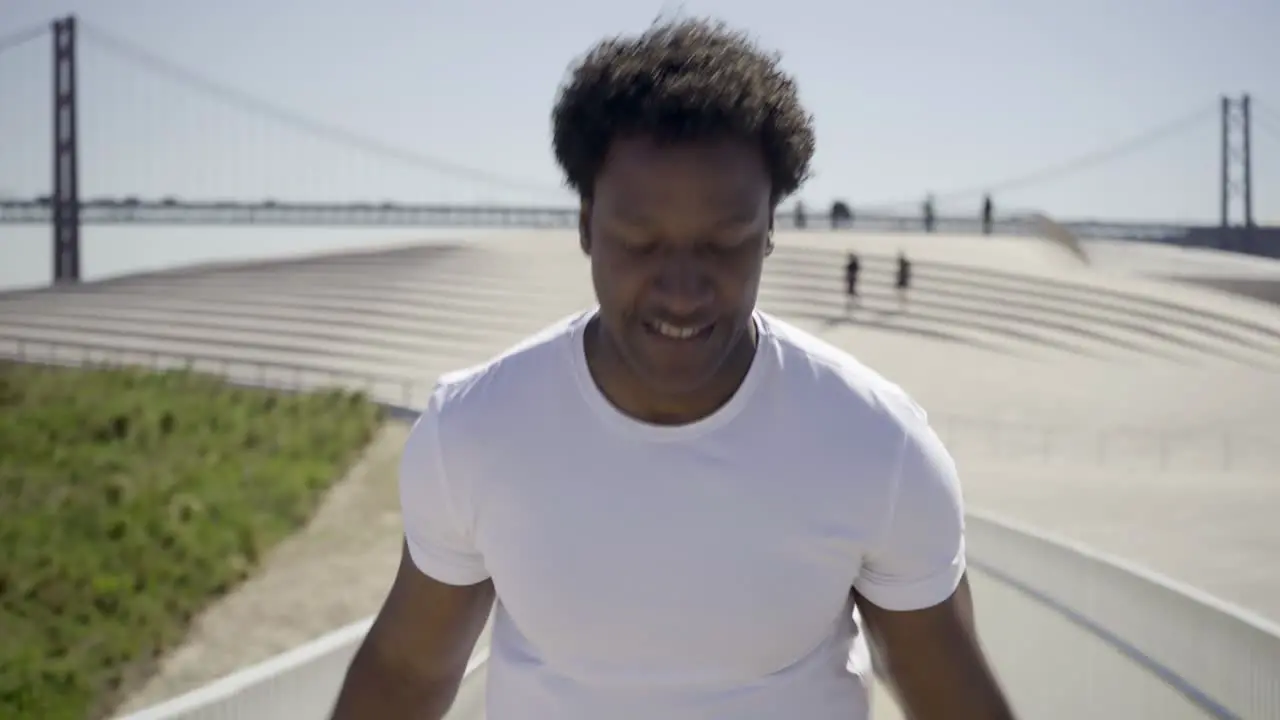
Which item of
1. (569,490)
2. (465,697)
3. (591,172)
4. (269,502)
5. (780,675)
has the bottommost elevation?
(269,502)

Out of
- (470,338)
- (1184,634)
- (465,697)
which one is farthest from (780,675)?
(470,338)

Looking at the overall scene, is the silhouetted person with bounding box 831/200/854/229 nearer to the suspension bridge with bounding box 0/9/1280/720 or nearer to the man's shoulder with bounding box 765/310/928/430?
the suspension bridge with bounding box 0/9/1280/720

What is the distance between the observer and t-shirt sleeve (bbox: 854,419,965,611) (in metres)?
1.67

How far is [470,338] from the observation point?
91.0 feet

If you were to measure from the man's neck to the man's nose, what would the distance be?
106 mm

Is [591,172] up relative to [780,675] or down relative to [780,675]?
up

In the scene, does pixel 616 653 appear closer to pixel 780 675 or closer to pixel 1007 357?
pixel 780 675

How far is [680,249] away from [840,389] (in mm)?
Answer: 252

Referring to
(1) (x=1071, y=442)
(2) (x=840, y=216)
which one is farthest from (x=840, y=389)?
(2) (x=840, y=216)

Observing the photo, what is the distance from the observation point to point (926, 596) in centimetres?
172

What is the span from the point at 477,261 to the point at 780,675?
33.2 m

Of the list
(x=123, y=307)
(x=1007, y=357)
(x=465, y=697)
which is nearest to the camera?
(x=465, y=697)

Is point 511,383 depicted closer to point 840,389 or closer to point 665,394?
point 665,394

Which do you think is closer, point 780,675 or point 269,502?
point 780,675
